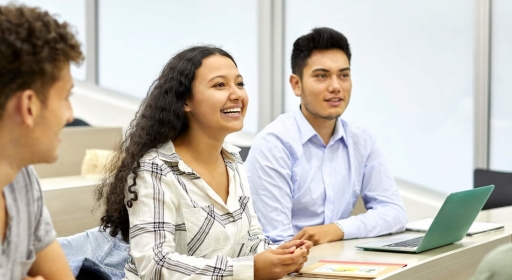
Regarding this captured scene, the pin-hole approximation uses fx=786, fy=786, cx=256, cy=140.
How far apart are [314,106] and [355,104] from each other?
246 cm

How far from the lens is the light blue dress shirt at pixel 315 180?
2.78 metres

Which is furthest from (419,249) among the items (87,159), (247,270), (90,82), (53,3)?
(53,3)

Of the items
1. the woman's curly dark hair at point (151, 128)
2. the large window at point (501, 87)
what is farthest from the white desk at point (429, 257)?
the large window at point (501, 87)

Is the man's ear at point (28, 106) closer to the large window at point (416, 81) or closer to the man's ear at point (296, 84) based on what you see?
the man's ear at point (296, 84)

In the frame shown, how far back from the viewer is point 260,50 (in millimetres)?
5758

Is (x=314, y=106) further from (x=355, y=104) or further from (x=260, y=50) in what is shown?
(x=260, y=50)

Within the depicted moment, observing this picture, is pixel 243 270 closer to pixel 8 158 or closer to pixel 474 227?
pixel 8 158

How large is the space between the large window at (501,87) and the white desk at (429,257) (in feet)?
7.67

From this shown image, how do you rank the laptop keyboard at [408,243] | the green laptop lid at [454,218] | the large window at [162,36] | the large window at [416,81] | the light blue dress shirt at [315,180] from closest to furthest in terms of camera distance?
the green laptop lid at [454,218] → the laptop keyboard at [408,243] → the light blue dress shirt at [315,180] → the large window at [416,81] → the large window at [162,36]

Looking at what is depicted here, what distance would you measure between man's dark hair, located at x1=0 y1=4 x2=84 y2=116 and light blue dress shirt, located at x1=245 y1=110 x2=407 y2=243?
1555 mm

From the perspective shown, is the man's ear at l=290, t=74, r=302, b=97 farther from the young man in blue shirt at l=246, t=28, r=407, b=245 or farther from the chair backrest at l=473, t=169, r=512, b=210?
the chair backrest at l=473, t=169, r=512, b=210

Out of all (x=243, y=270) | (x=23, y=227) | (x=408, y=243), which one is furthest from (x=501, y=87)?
(x=23, y=227)

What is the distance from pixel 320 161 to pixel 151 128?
973mm

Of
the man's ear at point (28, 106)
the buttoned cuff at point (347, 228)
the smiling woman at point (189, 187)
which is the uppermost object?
the man's ear at point (28, 106)
